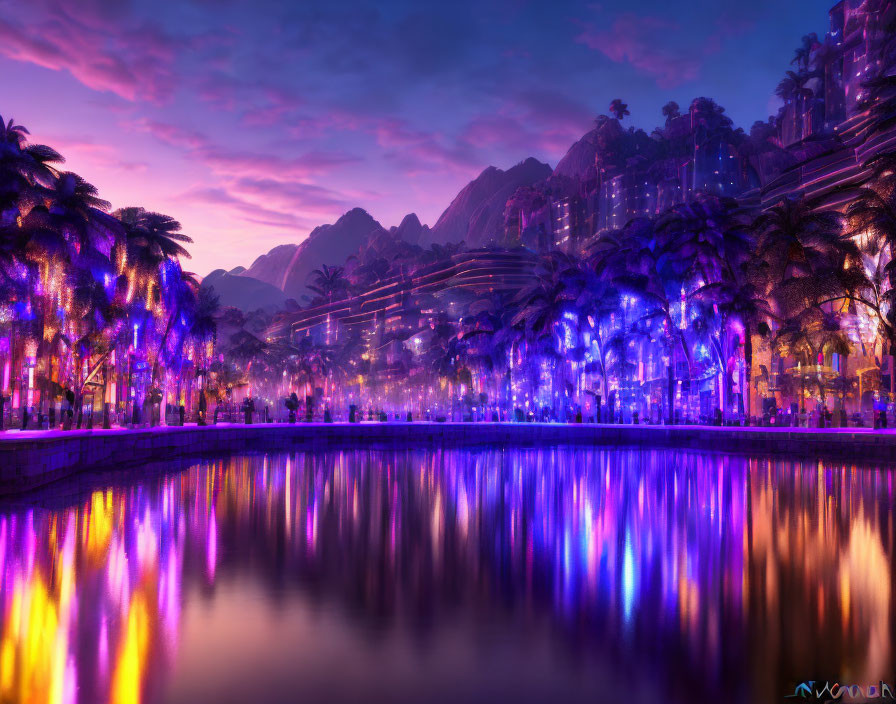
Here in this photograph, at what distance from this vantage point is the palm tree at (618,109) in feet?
564

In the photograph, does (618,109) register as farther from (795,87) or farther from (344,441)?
(344,441)

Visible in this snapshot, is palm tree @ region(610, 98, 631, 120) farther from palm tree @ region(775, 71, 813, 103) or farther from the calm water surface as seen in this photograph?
the calm water surface

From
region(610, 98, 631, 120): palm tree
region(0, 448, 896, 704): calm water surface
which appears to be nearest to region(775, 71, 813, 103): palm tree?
region(610, 98, 631, 120): palm tree

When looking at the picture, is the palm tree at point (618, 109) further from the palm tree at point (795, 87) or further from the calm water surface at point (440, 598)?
the calm water surface at point (440, 598)

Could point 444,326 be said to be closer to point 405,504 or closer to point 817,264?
point 817,264

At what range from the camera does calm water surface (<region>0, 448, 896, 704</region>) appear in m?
6.30

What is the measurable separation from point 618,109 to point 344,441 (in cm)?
14035

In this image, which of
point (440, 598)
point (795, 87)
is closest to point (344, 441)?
point (440, 598)

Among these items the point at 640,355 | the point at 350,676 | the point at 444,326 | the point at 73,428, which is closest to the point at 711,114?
the point at 444,326

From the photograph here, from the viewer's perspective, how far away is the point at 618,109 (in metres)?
172

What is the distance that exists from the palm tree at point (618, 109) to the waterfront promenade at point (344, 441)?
134329 mm

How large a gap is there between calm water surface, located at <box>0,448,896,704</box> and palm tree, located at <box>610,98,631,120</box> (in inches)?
6473

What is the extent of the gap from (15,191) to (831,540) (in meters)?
34.4

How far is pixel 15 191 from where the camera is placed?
35188mm
